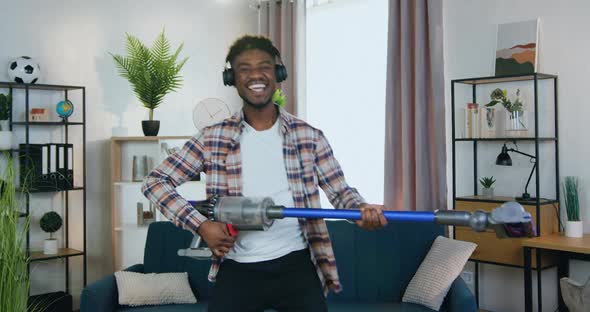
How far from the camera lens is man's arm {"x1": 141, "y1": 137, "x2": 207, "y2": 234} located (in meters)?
1.79

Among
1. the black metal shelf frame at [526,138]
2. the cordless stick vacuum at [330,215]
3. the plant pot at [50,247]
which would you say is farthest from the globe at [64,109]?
the cordless stick vacuum at [330,215]

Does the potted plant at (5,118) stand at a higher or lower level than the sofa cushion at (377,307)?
higher

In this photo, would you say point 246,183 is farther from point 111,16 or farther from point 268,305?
point 111,16

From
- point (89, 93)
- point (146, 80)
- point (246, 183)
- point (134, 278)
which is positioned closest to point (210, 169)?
point (246, 183)

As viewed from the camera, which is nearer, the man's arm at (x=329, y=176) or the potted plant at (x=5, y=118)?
the man's arm at (x=329, y=176)

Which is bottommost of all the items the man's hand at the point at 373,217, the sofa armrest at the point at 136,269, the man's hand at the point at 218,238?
the sofa armrest at the point at 136,269

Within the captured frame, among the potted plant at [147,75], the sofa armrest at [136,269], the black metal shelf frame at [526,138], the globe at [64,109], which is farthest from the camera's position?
the potted plant at [147,75]

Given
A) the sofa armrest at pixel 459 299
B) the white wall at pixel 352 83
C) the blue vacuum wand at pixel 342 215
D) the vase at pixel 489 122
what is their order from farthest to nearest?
the white wall at pixel 352 83 < the vase at pixel 489 122 < the sofa armrest at pixel 459 299 < the blue vacuum wand at pixel 342 215

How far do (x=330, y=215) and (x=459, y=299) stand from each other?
163 centimetres

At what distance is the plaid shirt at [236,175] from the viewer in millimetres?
1848

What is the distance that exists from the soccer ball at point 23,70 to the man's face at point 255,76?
301cm

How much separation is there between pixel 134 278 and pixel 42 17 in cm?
232

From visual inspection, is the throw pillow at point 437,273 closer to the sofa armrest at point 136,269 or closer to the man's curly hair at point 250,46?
the sofa armrest at point 136,269

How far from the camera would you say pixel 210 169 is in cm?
190
